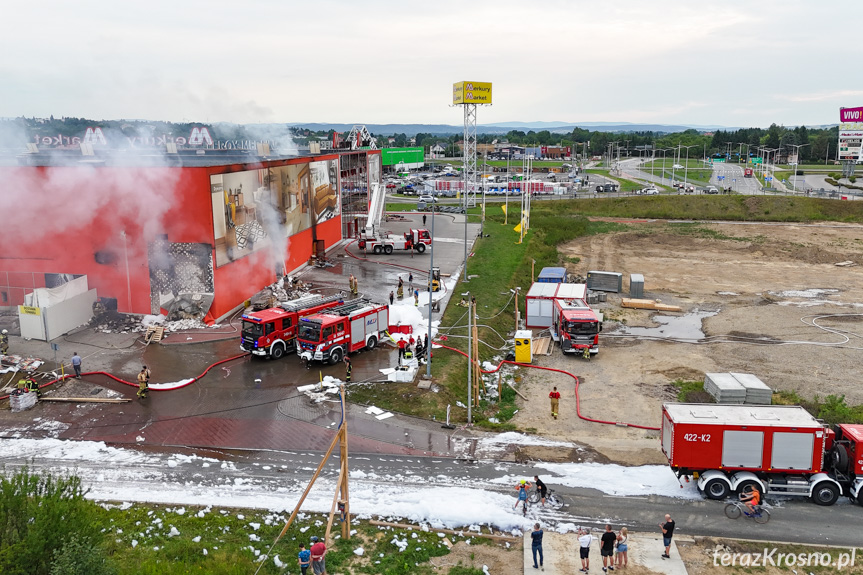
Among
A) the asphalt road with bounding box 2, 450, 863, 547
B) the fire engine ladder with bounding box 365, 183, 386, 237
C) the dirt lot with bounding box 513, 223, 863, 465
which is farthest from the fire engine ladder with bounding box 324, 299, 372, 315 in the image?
the fire engine ladder with bounding box 365, 183, 386, 237

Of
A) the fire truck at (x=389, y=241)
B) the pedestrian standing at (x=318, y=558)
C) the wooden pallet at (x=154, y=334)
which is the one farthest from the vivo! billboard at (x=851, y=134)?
the pedestrian standing at (x=318, y=558)

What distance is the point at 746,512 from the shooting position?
63.8 feet

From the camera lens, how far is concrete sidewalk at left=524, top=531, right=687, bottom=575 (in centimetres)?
1689

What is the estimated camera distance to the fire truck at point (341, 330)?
32.1m

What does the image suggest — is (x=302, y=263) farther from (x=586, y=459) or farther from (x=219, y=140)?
(x=586, y=459)

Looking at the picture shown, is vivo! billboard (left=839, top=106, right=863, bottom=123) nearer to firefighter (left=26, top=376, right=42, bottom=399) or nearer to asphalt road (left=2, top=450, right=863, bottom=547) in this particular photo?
asphalt road (left=2, top=450, right=863, bottom=547)

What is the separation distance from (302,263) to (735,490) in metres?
40.9

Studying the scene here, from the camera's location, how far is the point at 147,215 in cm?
3828

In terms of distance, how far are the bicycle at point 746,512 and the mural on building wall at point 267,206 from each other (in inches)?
1170

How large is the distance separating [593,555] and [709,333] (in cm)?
2577

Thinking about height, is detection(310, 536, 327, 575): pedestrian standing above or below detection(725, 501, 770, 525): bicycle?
above

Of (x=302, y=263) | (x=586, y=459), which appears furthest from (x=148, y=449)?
(x=302, y=263)

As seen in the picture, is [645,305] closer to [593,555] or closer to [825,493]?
[825,493]

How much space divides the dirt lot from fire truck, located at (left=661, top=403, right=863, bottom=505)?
294cm
